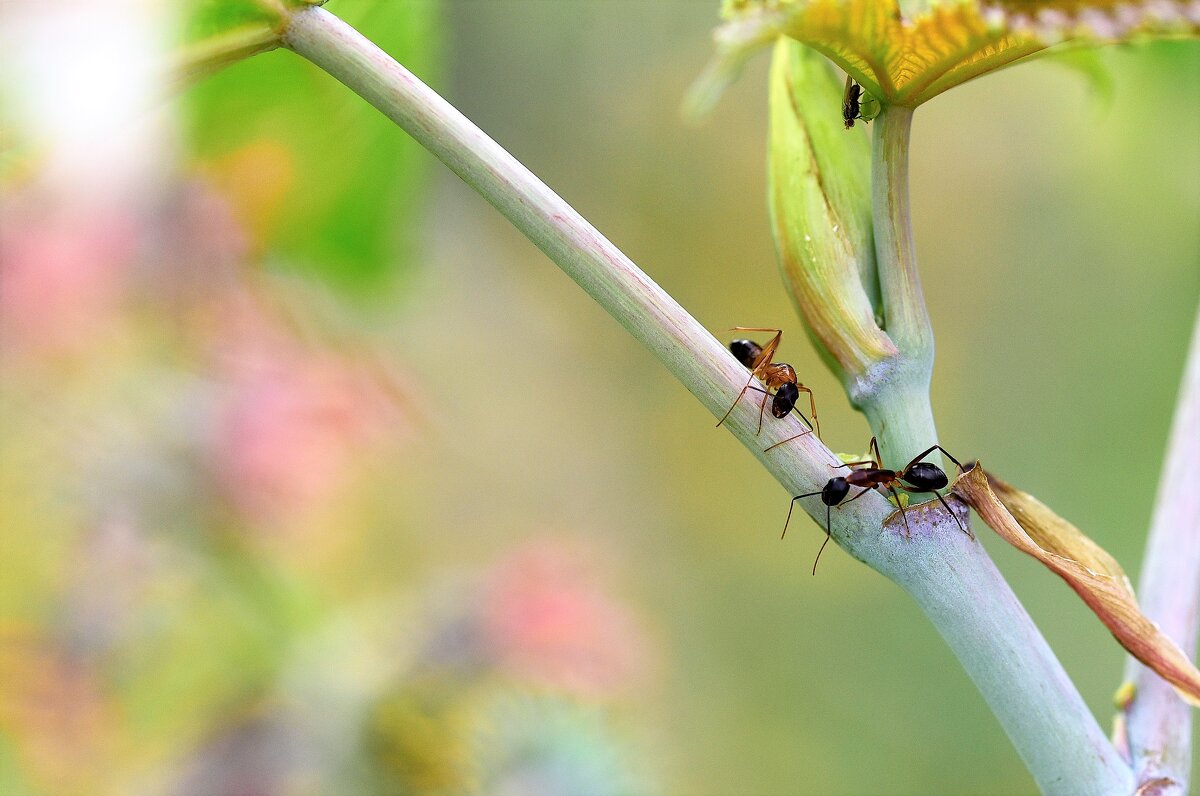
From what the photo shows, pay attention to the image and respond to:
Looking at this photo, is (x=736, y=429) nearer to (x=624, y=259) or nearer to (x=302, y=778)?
(x=624, y=259)

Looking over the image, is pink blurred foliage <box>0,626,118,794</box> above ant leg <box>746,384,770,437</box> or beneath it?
above

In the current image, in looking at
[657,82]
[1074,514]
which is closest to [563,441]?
[657,82]

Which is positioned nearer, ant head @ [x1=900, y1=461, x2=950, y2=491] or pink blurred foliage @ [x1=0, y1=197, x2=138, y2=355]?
ant head @ [x1=900, y1=461, x2=950, y2=491]

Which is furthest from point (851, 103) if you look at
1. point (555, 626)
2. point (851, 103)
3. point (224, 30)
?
point (555, 626)

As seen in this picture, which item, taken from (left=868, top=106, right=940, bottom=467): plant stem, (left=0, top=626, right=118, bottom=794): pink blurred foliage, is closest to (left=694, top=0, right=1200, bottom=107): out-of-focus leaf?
(left=868, top=106, right=940, bottom=467): plant stem

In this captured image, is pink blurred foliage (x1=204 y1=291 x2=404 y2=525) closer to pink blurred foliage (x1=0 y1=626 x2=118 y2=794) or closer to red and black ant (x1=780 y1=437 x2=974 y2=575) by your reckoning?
pink blurred foliage (x1=0 y1=626 x2=118 y2=794)

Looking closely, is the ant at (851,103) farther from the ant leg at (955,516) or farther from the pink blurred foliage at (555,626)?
the pink blurred foliage at (555,626)

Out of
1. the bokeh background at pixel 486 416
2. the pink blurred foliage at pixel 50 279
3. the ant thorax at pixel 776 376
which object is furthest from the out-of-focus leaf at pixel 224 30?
the pink blurred foliage at pixel 50 279
